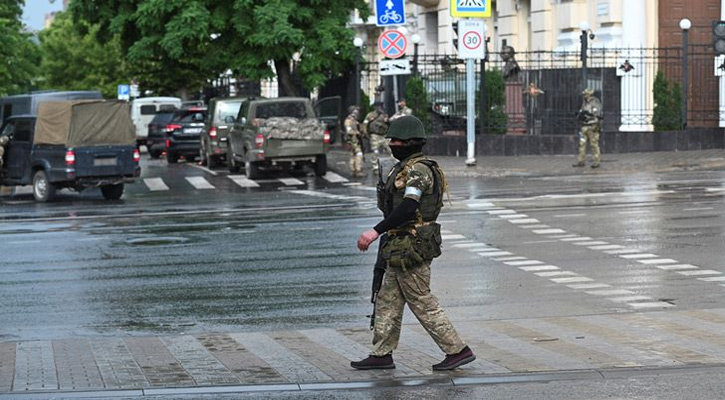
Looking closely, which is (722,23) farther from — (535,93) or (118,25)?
(118,25)

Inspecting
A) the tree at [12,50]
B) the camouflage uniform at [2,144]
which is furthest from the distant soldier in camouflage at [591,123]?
the tree at [12,50]

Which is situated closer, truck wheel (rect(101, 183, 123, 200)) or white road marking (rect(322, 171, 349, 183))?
truck wheel (rect(101, 183, 123, 200))

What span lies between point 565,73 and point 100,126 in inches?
461

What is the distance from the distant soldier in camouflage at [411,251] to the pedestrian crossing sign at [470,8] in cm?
2151

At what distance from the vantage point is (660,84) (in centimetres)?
3306

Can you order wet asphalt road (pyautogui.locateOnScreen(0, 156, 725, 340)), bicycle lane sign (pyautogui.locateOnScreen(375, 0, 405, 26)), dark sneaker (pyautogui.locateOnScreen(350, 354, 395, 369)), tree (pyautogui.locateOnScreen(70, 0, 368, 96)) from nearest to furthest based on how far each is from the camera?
dark sneaker (pyautogui.locateOnScreen(350, 354, 395, 369)), wet asphalt road (pyautogui.locateOnScreen(0, 156, 725, 340)), bicycle lane sign (pyautogui.locateOnScreen(375, 0, 405, 26)), tree (pyautogui.locateOnScreen(70, 0, 368, 96))

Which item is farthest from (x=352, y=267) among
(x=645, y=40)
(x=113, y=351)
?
(x=645, y=40)

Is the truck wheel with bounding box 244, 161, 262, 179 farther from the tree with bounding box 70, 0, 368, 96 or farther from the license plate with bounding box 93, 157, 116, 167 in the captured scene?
the tree with bounding box 70, 0, 368, 96

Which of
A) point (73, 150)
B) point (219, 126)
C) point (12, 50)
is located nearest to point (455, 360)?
point (73, 150)

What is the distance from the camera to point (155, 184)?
31625 mm

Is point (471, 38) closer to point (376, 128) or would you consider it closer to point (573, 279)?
point (376, 128)

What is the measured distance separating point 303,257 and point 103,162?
11599 mm

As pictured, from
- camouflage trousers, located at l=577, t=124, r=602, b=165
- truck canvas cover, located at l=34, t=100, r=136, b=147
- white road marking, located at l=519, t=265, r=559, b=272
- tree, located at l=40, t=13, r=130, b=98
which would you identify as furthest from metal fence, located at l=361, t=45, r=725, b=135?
tree, located at l=40, t=13, r=130, b=98

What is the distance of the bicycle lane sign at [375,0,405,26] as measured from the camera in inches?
1278
